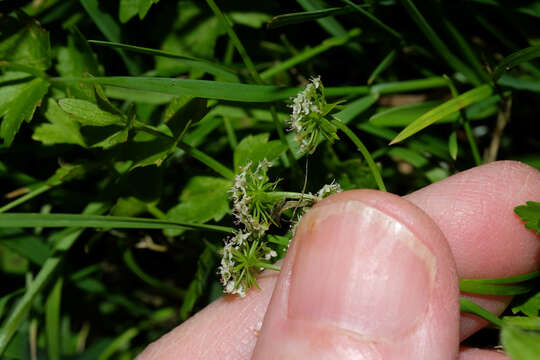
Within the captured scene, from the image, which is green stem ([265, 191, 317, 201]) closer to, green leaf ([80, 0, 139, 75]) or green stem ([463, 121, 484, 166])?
green stem ([463, 121, 484, 166])

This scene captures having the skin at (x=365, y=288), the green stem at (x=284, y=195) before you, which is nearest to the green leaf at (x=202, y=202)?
the green stem at (x=284, y=195)

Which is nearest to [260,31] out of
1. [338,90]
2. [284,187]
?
[338,90]

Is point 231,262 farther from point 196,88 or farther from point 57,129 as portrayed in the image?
point 57,129

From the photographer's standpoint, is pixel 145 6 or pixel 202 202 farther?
pixel 202 202

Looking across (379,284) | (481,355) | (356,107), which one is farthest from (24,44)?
(481,355)

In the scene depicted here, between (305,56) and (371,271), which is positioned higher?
(305,56)

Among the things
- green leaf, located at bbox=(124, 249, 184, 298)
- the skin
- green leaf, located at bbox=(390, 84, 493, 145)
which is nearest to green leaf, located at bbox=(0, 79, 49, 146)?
green leaf, located at bbox=(124, 249, 184, 298)

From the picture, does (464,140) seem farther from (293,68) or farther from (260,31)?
(260,31)
